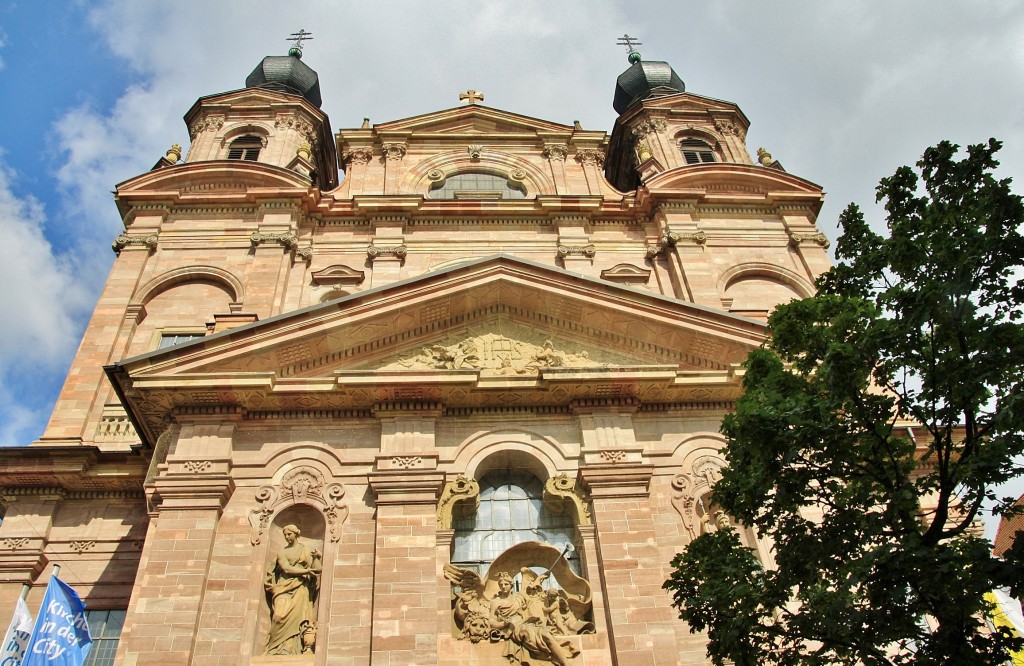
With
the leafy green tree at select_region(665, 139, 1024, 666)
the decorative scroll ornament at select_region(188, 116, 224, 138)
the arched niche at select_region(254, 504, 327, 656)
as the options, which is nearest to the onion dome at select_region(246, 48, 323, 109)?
the decorative scroll ornament at select_region(188, 116, 224, 138)

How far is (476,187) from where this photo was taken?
25328mm

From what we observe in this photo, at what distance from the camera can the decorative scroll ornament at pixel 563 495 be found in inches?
513

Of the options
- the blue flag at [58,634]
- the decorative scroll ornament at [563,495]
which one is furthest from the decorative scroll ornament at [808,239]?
the blue flag at [58,634]

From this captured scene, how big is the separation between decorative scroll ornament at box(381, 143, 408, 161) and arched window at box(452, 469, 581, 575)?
14345 millimetres

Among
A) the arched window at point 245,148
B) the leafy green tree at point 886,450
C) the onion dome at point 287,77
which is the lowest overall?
the leafy green tree at point 886,450

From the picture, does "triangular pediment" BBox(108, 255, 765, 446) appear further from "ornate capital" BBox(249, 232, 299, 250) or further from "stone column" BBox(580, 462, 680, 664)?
"ornate capital" BBox(249, 232, 299, 250)

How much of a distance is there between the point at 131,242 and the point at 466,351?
11613mm

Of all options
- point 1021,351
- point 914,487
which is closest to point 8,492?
point 914,487

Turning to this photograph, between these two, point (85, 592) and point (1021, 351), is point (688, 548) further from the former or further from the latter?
point (85, 592)

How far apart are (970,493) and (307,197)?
18.8m

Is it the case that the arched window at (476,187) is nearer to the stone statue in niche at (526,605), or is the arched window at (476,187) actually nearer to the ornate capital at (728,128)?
the ornate capital at (728,128)

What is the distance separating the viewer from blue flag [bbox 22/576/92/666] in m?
11.5

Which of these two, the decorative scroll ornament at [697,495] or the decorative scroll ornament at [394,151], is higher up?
the decorative scroll ornament at [394,151]

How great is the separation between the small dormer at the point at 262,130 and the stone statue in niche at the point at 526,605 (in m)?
16.1
